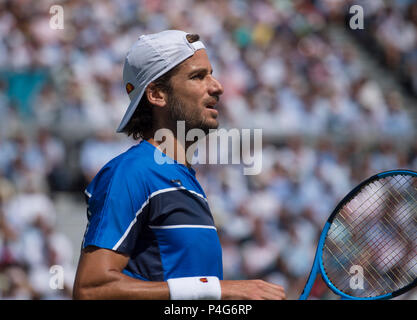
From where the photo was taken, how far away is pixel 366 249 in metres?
3.31

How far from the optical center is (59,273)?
273 inches

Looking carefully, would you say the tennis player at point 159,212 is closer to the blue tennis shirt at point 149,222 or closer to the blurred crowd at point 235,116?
the blue tennis shirt at point 149,222

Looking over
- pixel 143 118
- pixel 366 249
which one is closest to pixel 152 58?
pixel 143 118

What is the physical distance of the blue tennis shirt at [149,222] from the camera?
226 cm

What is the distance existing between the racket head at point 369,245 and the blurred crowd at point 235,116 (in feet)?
12.6

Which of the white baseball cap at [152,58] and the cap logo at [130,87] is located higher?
the white baseball cap at [152,58]

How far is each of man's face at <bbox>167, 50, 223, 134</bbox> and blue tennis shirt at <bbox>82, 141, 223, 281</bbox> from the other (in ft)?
0.93

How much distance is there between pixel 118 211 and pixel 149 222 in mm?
135

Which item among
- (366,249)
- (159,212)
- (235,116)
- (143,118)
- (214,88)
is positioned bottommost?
(366,249)

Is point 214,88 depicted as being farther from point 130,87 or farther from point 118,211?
point 118,211

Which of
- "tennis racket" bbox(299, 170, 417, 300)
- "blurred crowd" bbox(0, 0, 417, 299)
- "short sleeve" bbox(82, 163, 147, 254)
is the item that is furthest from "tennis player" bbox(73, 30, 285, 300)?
"blurred crowd" bbox(0, 0, 417, 299)

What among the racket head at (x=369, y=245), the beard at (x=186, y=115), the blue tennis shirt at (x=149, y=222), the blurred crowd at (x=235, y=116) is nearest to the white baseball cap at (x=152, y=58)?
the beard at (x=186, y=115)
